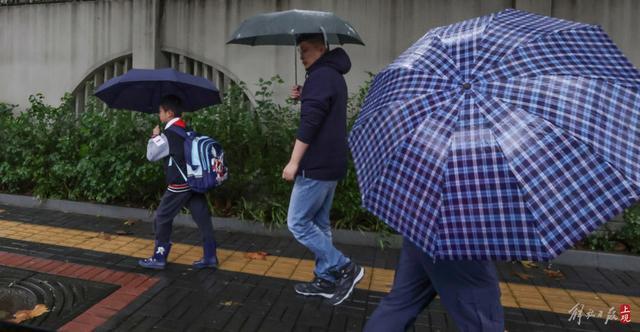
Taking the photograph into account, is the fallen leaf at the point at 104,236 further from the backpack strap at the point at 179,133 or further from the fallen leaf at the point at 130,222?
the backpack strap at the point at 179,133

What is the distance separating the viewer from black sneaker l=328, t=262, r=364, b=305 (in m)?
3.66

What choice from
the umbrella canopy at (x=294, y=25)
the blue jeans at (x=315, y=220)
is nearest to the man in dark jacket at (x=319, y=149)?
the blue jeans at (x=315, y=220)

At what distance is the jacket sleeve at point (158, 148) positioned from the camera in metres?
3.95

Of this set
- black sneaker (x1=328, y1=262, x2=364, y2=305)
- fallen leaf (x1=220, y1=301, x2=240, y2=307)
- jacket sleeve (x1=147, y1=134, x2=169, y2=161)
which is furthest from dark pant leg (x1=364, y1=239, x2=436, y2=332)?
jacket sleeve (x1=147, y1=134, x2=169, y2=161)

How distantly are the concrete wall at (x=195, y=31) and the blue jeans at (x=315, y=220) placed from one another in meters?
3.25

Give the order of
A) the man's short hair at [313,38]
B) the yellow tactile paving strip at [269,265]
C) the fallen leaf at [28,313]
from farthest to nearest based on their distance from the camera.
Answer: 1. the yellow tactile paving strip at [269,265]
2. the man's short hair at [313,38]
3. the fallen leaf at [28,313]

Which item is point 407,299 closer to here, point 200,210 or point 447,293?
point 447,293

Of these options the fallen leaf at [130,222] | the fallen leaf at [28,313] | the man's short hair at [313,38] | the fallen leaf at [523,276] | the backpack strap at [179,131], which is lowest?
the fallen leaf at [28,313]

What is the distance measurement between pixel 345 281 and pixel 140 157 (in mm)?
3442

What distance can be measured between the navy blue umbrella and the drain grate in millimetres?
1544

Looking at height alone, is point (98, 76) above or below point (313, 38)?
above

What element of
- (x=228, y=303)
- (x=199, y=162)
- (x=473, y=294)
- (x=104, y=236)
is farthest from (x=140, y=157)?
(x=473, y=294)

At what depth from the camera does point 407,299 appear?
2.24m

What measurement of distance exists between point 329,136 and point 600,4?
456cm
